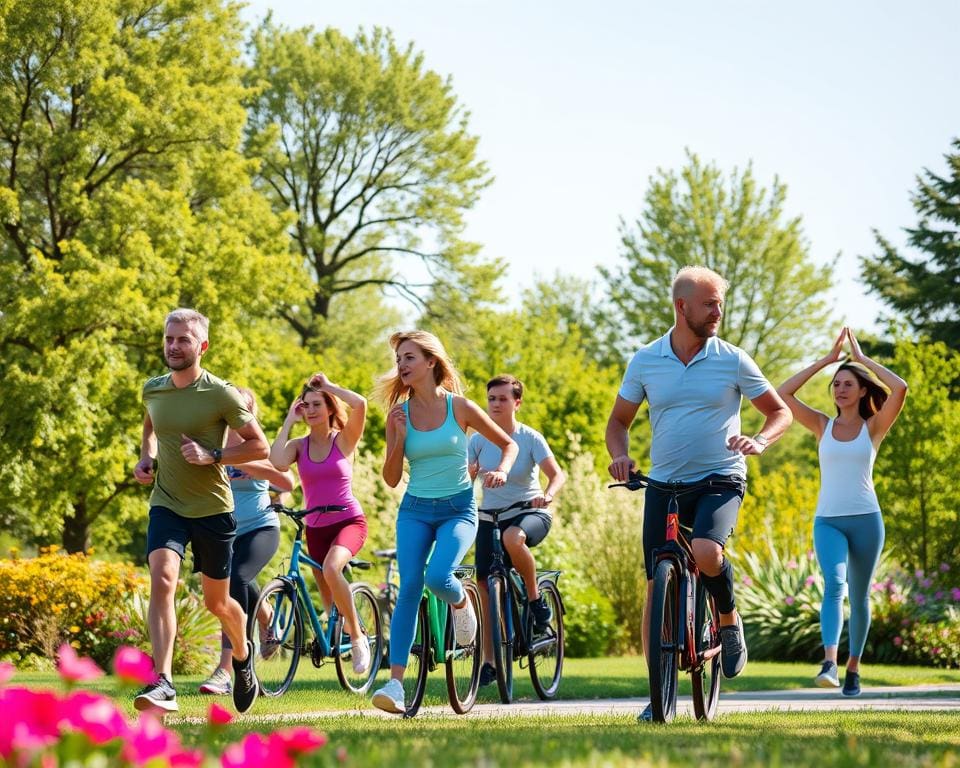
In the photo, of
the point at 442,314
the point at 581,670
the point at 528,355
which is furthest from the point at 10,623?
the point at 442,314

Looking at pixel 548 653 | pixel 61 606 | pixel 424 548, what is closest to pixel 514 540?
pixel 548 653

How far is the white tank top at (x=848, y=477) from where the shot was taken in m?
10.4

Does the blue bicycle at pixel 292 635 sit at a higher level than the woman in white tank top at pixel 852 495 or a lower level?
lower

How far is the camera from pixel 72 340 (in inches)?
1006

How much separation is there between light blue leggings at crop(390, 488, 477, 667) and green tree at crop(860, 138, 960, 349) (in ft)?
117

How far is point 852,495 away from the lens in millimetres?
10430

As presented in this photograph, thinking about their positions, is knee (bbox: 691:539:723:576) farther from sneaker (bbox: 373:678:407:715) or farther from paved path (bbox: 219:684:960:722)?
sneaker (bbox: 373:678:407:715)

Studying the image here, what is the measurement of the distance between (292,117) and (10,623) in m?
29.4

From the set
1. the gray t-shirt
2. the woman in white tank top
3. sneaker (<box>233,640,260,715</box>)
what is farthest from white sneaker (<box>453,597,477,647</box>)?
the woman in white tank top

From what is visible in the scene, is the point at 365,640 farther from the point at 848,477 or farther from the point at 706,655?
the point at 848,477

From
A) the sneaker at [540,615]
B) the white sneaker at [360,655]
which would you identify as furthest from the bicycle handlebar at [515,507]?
the white sneaker at [360,655]

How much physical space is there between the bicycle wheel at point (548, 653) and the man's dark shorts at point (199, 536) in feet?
10.4

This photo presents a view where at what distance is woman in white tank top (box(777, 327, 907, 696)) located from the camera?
410 inches

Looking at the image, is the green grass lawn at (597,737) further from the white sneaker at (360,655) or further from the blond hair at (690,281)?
the blond hair at (690,281)
